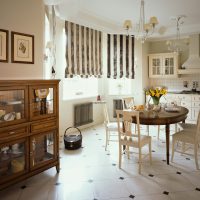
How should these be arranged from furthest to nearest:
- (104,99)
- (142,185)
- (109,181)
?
(104,99), (109,181), (142,185)

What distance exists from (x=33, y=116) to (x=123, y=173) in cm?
159

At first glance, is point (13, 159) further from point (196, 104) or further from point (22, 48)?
point (196, 104)

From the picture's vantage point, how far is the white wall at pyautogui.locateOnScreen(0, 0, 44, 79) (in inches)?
115

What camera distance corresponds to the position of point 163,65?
7.20m

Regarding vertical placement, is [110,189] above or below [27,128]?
below

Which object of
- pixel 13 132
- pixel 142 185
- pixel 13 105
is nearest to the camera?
pixel 13 132

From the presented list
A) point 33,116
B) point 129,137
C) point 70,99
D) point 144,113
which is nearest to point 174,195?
point 129,137

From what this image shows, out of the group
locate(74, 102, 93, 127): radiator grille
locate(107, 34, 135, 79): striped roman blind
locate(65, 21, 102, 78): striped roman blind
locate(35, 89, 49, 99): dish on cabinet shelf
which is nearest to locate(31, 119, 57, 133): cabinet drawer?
locate(35, 89, 49, 99): dish on cabinet shelf

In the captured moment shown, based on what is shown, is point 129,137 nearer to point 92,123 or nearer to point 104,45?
point 92,123

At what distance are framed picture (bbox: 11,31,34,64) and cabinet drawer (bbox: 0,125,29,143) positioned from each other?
1.02m

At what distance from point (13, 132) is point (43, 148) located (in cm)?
67

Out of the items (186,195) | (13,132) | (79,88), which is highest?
(79,88)

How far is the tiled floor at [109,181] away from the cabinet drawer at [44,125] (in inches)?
28.9

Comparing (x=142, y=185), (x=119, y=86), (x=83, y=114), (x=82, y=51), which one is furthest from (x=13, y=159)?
(x=119, y=86)
